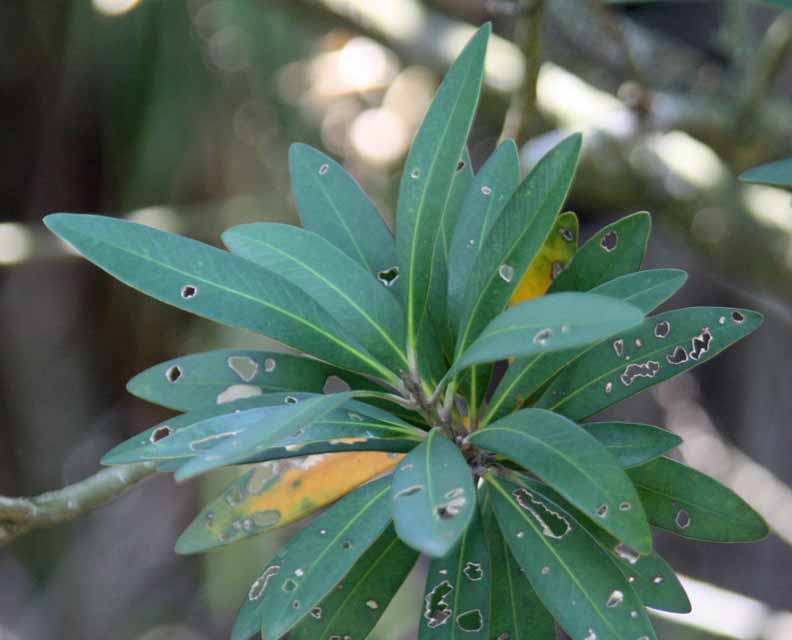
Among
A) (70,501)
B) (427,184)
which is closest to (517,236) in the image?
(427,184)

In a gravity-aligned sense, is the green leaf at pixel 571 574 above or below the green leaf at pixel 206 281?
below

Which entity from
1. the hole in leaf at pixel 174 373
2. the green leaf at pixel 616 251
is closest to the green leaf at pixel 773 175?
the green leaf at pixel 616 251

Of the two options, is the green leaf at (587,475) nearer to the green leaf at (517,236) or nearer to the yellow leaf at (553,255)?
the green leaf at (517,236)

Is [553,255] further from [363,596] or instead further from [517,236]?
[363,596]

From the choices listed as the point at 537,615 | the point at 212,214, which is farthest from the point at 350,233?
the point at 212,214

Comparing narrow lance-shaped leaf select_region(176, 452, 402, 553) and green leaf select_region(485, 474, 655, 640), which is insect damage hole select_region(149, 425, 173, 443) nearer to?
narrow lance-shaped leaf select_region(176, 452, 402, 553)
